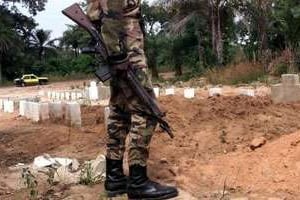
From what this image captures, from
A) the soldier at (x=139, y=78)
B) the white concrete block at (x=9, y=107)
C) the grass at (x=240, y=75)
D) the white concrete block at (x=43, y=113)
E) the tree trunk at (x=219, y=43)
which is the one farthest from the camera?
the tree trunk at (x=219, y=43)

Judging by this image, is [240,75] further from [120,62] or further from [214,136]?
[120,62]

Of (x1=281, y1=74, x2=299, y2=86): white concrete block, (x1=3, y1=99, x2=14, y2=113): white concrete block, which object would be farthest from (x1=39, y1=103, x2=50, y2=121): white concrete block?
(x1=281, y1=74, x2=299, y2=86): white concrete block

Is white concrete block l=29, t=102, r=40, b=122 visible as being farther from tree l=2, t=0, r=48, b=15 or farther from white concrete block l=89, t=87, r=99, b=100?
tree l=2, t=0, r=48, b=15

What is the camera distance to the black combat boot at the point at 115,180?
398cm

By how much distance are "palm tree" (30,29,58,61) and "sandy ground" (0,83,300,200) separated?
39528 mm

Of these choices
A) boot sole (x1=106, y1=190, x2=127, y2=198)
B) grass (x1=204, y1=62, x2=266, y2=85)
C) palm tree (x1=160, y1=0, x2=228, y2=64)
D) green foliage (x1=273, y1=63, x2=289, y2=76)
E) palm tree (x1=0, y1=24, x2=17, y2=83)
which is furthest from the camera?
palm tree (x1=0, y1=24, x2=17, y2=83)

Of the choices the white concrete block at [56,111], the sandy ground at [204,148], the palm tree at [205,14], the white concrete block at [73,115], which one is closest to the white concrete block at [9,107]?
the sandy ground at [204,148]

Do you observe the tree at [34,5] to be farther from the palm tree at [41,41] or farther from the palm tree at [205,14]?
the palm tree at [205,14]

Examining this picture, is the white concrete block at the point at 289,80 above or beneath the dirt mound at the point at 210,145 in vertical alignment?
above

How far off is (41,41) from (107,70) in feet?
147

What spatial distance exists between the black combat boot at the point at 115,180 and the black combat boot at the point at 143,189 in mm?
128

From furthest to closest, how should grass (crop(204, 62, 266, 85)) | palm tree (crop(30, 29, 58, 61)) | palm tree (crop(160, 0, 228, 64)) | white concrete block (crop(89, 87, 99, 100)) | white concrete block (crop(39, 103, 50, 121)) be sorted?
palm tree (crop(30, 29, 58, 61)) < palm tree (crop(160, 0, 228, 64)) < grass (crop(204, 62, 266, 85)) < white concrete block (crop(89, 87, 99, 100)) < white concrete block (crop(39, 103, 50, 121))

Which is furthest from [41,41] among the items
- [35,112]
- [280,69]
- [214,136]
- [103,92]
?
[214,136]

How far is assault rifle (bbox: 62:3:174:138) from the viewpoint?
12.4 ft
